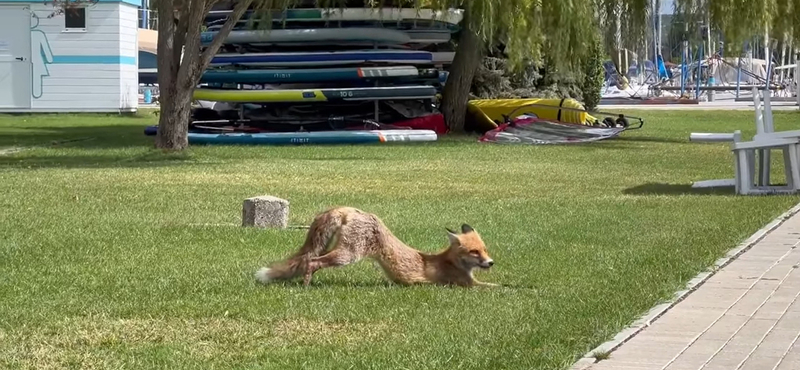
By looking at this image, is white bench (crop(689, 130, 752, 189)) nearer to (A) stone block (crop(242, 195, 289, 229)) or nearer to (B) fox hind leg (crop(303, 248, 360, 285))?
(A) stone block (crop(242, 195, 289, 229))

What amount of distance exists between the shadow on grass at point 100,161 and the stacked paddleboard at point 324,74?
166 inches

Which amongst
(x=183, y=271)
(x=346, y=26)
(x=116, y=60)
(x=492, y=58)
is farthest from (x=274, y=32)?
(x=183, y=271)

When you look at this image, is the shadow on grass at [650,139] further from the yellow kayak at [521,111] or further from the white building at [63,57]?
the white building at [63,57]

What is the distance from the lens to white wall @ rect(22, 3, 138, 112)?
118 feet

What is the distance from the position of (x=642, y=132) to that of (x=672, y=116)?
362 inches

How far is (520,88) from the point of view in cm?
3369

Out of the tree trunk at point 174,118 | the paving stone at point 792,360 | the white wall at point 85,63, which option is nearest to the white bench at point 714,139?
the paving stone at point 792,360

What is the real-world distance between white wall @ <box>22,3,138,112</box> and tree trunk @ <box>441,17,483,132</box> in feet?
40.4

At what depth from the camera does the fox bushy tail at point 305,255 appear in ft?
26.3

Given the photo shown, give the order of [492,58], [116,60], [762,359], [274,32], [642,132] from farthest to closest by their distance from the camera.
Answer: [116,60] < [492,58] < [642,132] < [274,32] < [762,359]

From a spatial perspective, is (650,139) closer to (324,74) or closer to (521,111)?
(521,111)

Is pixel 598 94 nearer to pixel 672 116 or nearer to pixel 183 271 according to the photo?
pixel 672 116

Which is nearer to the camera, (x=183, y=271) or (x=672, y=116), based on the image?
(x=183, y=271)

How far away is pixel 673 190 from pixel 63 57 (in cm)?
2464
